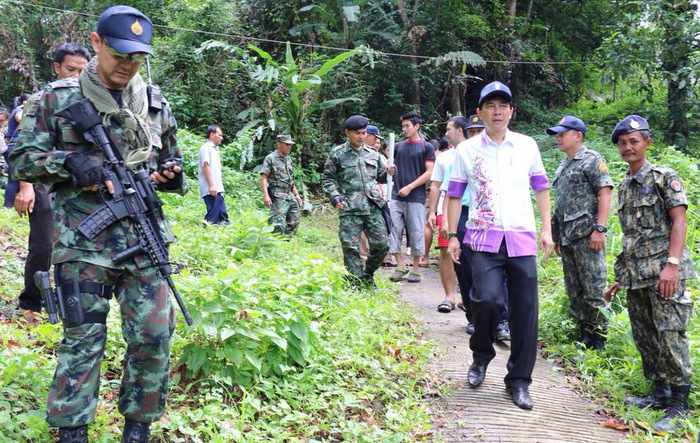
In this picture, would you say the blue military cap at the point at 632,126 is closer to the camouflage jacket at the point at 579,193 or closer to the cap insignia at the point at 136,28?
the camouflage jacket at the point at 579,193

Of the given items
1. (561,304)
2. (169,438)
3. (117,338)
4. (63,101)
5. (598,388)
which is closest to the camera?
(63,101)

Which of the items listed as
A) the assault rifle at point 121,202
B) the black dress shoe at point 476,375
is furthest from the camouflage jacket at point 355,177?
the assault rifle at point 121,202

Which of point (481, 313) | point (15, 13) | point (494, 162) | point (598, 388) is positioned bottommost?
point (598, 388)

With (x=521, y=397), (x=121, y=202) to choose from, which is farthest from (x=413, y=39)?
(x=121, y=202)

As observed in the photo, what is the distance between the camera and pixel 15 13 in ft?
56.4

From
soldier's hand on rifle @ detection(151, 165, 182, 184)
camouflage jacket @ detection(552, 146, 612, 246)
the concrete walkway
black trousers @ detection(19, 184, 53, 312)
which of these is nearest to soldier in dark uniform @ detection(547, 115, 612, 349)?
camouflage jacket @ detection(552, 146, 612, 246)

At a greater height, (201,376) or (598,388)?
(201,376)

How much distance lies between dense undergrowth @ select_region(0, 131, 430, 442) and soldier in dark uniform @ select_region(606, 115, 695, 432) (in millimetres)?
1621

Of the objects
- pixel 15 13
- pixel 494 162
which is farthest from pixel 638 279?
pixel 15 13

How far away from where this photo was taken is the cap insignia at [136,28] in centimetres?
275

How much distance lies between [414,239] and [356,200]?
5.24 feet

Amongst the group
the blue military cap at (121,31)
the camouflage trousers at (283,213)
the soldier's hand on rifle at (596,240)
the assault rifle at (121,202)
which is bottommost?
the camouflage trousers at (283,213)

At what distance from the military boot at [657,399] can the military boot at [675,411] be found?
0.06 meters

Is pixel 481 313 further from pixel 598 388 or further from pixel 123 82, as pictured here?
pixel 123 82
